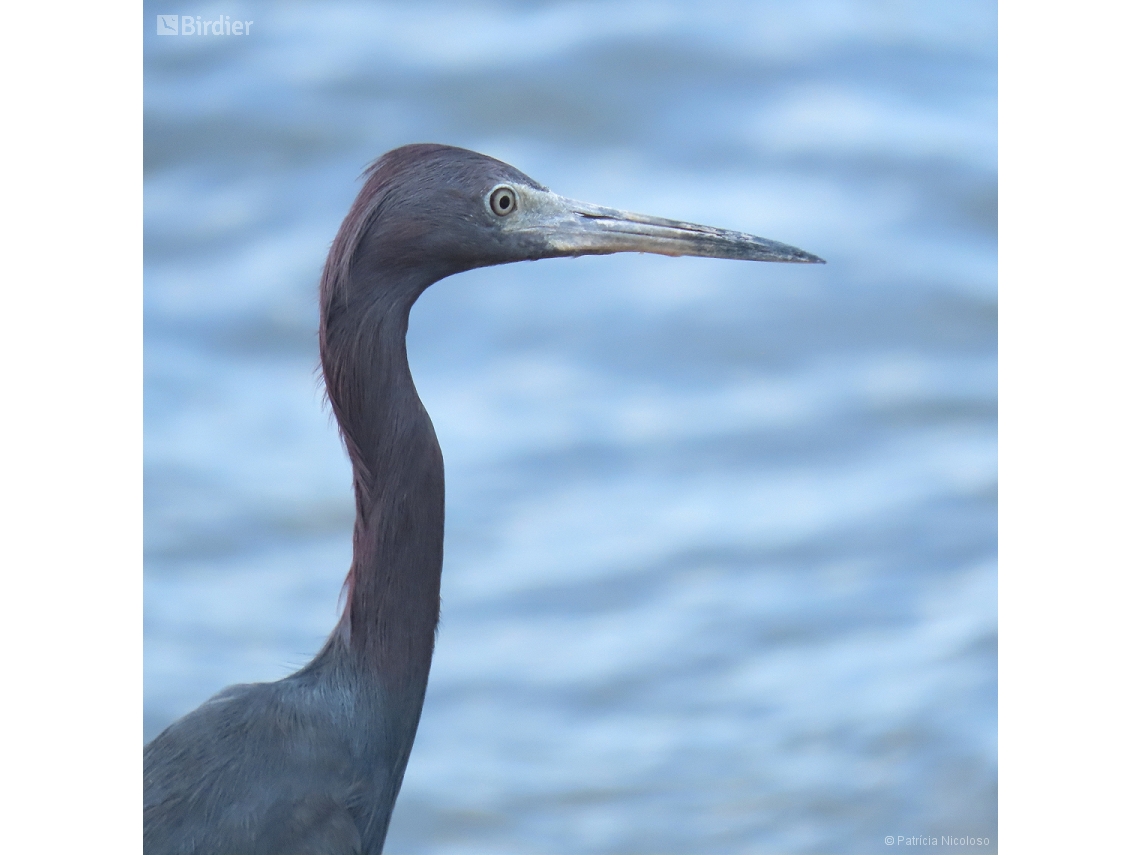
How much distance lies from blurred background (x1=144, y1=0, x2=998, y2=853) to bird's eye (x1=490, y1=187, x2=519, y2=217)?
144 cm

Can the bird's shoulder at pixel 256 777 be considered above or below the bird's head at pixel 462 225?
below

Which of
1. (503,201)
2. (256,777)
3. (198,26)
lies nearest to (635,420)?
(198,26)

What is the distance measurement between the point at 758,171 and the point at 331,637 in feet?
8.69

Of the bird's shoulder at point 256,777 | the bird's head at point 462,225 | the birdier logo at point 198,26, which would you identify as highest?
the birdier logo at point 198,26

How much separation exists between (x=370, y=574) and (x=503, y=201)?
79cm

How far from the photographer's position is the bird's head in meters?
2.79

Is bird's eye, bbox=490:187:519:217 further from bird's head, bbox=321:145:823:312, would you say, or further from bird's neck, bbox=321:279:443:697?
bird's neck, bbox=321:279:443:697

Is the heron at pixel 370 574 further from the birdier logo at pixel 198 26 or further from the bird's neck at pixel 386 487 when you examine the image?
the birdier logo at pixel 198 26

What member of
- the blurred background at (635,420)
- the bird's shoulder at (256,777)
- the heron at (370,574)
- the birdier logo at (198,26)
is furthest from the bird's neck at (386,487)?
the blurred background at (635,420)

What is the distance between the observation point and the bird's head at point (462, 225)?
9.14ft

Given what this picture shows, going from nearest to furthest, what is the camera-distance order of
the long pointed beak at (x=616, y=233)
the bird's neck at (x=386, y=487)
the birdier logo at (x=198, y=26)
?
the bird's neck at (x=386, y=487), the long pointed beak at (x=616, y=233), the birdier logo at (x=198, y=26)

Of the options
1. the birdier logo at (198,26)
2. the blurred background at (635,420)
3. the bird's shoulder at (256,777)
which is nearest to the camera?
the bird's shoulder at (256,777)

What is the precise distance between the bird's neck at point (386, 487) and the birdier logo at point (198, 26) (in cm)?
114
